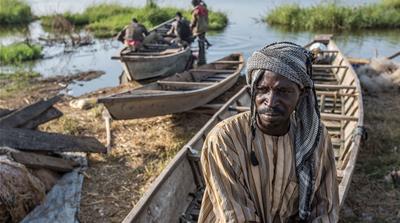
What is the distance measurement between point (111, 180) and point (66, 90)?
507cm

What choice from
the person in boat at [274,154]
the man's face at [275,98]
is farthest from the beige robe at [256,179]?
the man's face at [275,98]

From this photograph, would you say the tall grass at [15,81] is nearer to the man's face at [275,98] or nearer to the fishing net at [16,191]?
the fishing net at [16,191]

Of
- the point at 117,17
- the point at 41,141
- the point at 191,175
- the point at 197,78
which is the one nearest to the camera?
the point at 191,175

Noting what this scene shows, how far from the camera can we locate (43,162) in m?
4.73

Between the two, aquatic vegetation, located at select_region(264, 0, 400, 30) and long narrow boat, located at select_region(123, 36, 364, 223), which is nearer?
long narrow boat, located at select_region(123, 36, 364, 223)

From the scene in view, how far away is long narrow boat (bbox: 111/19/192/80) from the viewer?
8781mm

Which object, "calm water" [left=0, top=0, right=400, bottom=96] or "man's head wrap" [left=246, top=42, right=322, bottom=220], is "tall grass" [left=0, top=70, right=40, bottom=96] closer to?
"calm water" [left=0, top=0, right=400, bottom=96]

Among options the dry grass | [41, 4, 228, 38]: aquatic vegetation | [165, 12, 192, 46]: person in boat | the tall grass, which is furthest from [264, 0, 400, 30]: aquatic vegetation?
the tall grass

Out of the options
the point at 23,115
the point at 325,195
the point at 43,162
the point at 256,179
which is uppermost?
the point at 256,179

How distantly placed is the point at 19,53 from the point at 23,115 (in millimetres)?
7907

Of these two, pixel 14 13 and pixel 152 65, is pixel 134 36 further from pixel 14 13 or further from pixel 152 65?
pixel 14 13

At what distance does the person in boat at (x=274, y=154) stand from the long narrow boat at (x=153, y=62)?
6920mm

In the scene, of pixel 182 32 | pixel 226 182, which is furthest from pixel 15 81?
pixel 226 182

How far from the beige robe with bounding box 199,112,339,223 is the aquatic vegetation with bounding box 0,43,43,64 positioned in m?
11.2
